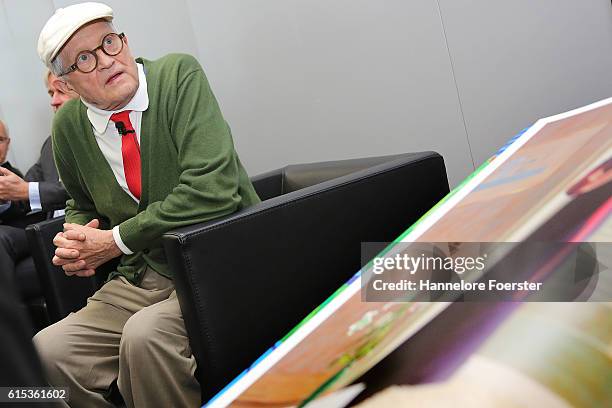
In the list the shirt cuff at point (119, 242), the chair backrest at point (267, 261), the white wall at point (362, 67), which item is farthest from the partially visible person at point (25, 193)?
the chair backrest at point (267, 261)

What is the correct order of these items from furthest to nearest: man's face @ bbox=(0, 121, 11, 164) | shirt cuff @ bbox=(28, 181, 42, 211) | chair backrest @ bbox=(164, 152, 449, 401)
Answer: man's face @ bbox=(0, 121, 11, 164)
shirt cuff @ bbox=(28, 181, 42, 211)
chair backrest @ bbox=(164, 152, 449, 401)

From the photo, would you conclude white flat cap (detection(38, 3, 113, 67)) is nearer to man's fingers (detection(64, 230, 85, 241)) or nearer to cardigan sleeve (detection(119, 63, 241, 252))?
cardigan sleeve (detection(119, 63, 241, 252))

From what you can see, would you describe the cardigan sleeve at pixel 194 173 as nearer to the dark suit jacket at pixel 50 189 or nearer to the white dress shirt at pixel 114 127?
the white dress shirt at pixel 114 127

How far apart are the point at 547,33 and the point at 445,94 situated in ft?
1.57

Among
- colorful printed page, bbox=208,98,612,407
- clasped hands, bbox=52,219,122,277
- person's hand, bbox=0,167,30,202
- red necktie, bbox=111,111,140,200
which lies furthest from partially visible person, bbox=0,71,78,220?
colorful printed page, bbox=208,98,612,407

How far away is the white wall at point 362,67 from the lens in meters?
2.39

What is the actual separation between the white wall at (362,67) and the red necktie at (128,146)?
1.38 metres

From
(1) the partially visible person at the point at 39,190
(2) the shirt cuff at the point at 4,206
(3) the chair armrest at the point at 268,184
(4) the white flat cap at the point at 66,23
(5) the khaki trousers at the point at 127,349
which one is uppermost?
(4) the white flat cap at the point at 66,23

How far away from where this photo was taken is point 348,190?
1812mm

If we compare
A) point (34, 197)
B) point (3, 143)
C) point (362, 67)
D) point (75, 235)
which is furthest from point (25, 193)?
point (362, 67)

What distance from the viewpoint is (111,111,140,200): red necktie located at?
184 centimetres

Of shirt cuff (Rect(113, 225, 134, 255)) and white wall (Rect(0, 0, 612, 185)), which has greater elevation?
white wall (Rect(0, 0, 612, 185))

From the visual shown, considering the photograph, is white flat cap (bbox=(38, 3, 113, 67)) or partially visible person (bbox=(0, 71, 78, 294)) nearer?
white flat cap (bbox=(38, 3, 113, 67))

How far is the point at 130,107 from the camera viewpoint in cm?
184
